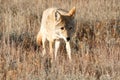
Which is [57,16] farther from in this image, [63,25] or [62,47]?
[62,47]

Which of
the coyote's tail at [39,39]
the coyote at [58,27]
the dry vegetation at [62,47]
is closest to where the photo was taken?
the dry vegetation at [62,47]

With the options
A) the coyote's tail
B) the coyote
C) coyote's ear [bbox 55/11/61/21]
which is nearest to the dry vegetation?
the coyote's tail

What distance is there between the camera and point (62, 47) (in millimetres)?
7984

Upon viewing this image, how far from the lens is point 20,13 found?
9828 mm

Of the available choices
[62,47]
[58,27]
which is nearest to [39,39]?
[62,47]

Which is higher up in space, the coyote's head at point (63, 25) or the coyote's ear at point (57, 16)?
the coyote's ear at point (57, 16)

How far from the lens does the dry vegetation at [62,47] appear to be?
545cm

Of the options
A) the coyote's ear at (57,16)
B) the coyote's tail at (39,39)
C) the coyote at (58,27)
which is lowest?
the coyote's tail at (39,39)

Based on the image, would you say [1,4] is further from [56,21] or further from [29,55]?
[29,55]

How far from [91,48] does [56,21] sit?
2.84ft

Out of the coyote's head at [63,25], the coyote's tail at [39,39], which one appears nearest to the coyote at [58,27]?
the coyote's head at [63,25]

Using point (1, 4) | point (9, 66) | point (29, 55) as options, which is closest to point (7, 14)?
point (1, 4)

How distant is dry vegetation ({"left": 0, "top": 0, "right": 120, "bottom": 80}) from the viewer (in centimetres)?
545

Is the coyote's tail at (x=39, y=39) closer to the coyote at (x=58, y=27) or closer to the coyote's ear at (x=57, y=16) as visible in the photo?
the coyote at (x=58, y=27)
